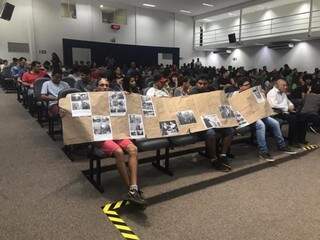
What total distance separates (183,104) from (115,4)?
41.4 feet

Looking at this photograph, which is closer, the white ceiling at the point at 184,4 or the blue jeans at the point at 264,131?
the blue jeans at the point at 264,131

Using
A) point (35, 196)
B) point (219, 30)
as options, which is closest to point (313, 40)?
point (219, 30)

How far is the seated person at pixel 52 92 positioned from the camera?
4.14 meters

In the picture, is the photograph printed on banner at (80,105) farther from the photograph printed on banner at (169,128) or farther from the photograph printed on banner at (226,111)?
the photograph printed on banner at (226,111)

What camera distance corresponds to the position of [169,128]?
3.16m

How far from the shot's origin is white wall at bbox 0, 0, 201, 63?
40.0 ft

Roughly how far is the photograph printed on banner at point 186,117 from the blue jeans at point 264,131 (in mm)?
1145

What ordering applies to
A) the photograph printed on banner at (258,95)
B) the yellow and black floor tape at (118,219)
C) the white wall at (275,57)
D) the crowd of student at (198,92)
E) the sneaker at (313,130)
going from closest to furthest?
the yellow and black floor tape at (118,219)
the crowd of student at (198,92)
the photograph printed on banner at (258,95)
the sneaker at (313,130)
the white wall at (275,57)

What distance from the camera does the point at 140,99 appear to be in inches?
122

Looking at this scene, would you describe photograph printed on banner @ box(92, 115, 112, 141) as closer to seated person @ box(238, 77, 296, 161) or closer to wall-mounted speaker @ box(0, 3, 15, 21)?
seated person @ box(238, 77, 296, 161)

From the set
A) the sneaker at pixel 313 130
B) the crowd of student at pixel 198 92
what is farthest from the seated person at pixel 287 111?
the sneaker at pixel 313 130

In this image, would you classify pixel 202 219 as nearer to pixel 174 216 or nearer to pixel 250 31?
pixel 174 216

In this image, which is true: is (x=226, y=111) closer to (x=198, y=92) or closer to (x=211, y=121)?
(x=211, y=121)

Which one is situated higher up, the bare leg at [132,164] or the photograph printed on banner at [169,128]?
the photograph printed on banner at [169,128]
